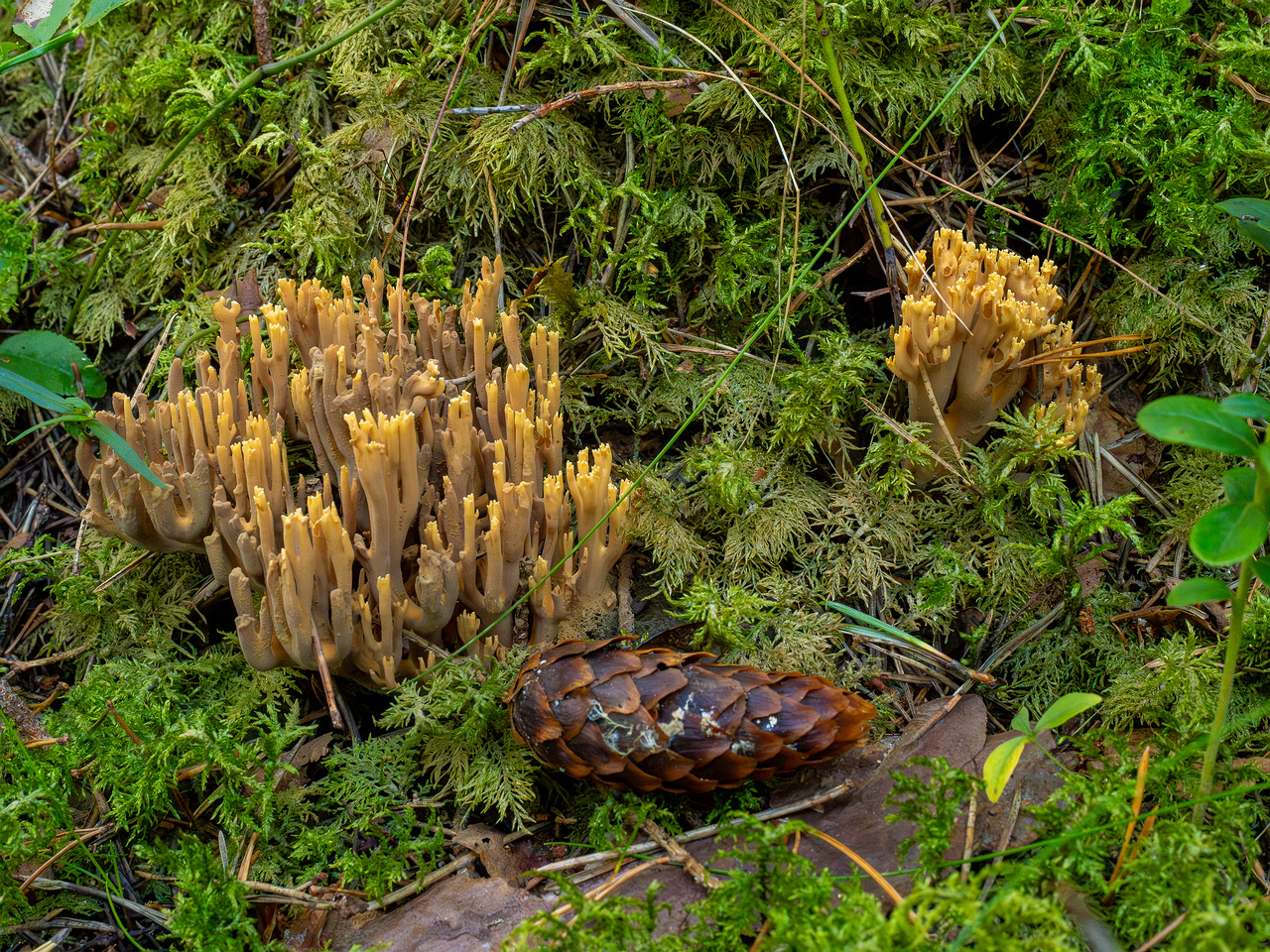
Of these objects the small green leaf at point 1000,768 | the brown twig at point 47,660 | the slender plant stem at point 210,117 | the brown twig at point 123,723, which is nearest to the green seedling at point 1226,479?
the small green leaf at point 1000,768

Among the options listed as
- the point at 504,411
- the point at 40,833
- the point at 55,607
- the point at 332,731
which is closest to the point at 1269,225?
the point at 504,411

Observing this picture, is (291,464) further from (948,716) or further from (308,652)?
(948,716)

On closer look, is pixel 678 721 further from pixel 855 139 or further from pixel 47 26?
pixel 47 26

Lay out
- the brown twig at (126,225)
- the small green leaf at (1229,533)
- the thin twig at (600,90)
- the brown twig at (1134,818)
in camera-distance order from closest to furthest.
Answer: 1. the small green leaf at (1229,533)
2. the brown twig at (1134,818)
3. the thin twig at (600,90)
4. the brown twig at (126,225)

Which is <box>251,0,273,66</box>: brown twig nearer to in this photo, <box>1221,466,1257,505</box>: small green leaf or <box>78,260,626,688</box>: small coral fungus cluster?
<box>78,260,626,688</box>: small coral fungus cluster

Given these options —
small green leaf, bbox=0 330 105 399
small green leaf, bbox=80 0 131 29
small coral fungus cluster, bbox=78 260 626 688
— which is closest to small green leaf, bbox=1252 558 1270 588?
small coral fungus cluster, bbox=78 260 626 688

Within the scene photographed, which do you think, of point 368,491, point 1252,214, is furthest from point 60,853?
point 1252,214

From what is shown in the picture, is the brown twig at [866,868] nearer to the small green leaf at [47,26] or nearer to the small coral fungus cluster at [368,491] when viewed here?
the small coral fungus cluster at [368,491]
